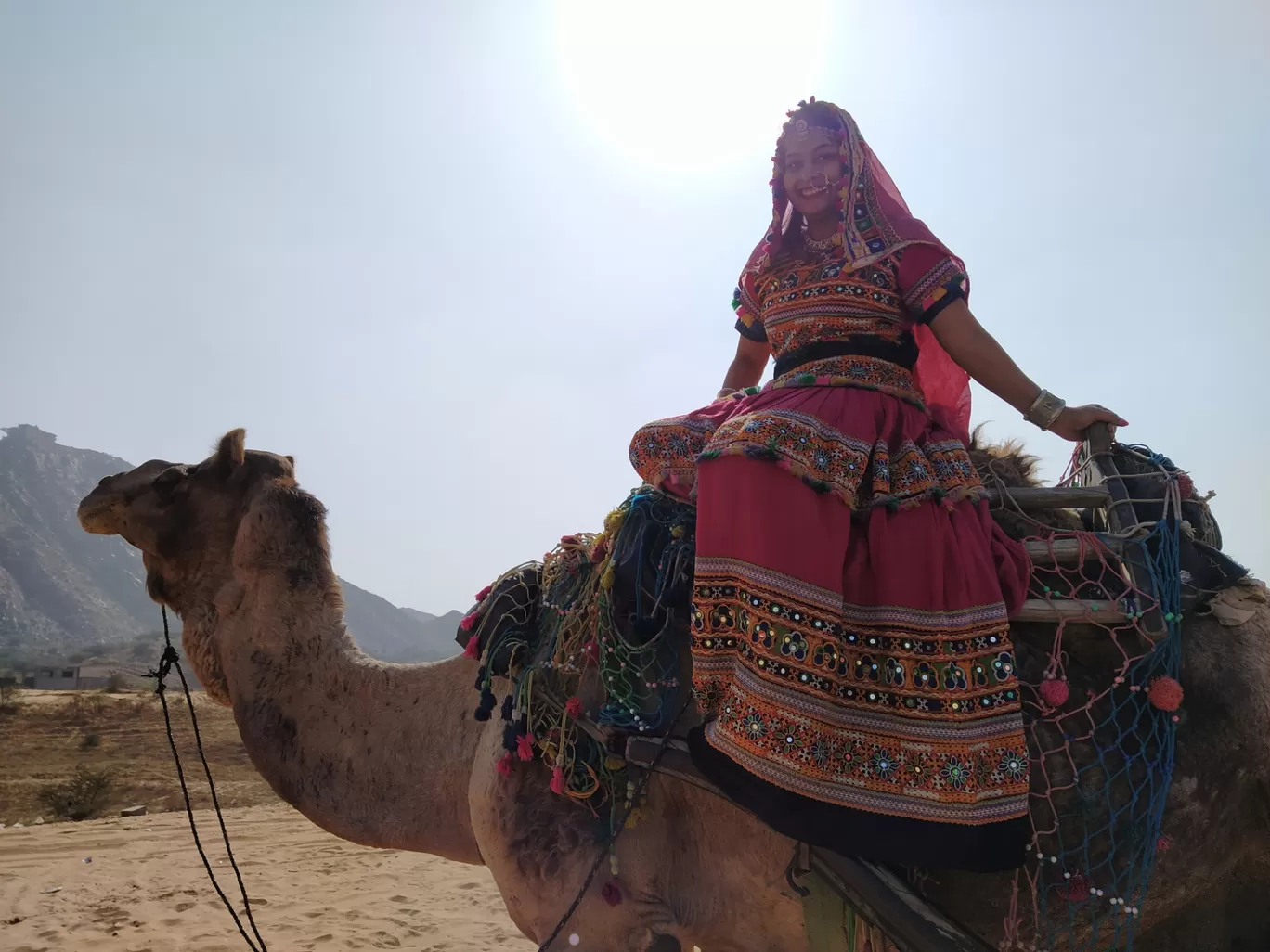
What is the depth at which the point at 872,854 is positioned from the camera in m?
2.08

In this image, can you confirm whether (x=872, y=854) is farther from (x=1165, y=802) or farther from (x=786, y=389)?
(x=786, y=389)

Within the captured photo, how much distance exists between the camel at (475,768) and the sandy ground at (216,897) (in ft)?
15.2

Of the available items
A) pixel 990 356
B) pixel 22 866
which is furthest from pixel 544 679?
pixel 22 866

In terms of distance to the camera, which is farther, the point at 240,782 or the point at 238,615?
the point at 240,782

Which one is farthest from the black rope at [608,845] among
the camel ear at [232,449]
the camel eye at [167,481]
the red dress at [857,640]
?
the camel eye at [167,481]

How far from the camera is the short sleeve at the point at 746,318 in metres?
3.29

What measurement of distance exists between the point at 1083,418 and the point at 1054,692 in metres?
0.88

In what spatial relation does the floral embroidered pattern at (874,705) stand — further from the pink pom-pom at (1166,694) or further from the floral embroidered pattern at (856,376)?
the floral embroidered pattern at (856,376)

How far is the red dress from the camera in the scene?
209 centimetres

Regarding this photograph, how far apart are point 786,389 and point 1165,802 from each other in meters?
1.60

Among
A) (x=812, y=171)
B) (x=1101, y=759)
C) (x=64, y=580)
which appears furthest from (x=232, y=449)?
(x=64, y=580)

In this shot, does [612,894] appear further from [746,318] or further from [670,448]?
[746,318]

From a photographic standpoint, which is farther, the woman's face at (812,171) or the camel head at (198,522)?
the camel head at (198,522)

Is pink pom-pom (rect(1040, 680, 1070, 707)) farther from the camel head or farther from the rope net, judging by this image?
the camel head
